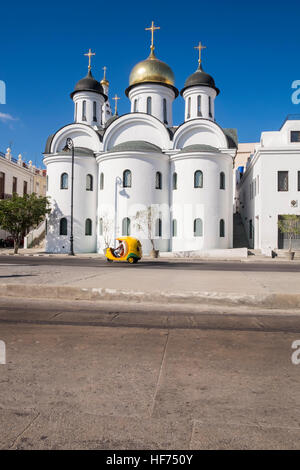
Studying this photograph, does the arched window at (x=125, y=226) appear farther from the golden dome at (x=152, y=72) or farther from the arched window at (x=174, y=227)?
the golden dome at (x=152, y=72)

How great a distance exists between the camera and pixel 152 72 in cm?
3606

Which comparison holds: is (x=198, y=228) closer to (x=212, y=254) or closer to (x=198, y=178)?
(x=212, y=254)

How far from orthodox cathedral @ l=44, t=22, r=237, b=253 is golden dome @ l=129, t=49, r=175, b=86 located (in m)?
0.17

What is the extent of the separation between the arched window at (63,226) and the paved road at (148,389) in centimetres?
2709

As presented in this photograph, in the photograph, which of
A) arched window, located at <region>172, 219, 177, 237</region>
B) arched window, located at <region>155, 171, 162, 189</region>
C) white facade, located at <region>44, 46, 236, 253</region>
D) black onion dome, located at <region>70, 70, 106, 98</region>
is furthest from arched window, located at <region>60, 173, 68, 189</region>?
black onion dome, located at <region>70, 70, 106, 98</region>

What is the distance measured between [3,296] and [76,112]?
34005 millimetres

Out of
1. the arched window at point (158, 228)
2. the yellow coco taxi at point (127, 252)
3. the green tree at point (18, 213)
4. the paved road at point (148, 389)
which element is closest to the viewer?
the paved road at point (148, 389)

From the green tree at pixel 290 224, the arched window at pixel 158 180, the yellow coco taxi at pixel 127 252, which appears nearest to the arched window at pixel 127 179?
the arched window at pixel 158 180

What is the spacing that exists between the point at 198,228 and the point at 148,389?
2710 cm

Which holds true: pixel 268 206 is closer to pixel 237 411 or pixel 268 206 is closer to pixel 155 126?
pixel 155 126

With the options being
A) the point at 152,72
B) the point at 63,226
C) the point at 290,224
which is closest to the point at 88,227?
the point at 63,226

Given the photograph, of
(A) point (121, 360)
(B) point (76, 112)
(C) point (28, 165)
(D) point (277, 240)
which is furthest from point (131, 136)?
(A) point (121, 360)

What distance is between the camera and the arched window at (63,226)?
3147 centimetres

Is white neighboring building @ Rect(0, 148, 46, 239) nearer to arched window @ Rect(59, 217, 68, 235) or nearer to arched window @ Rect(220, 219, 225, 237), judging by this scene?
arched window @ Rect(59, 217, 68, 235)
